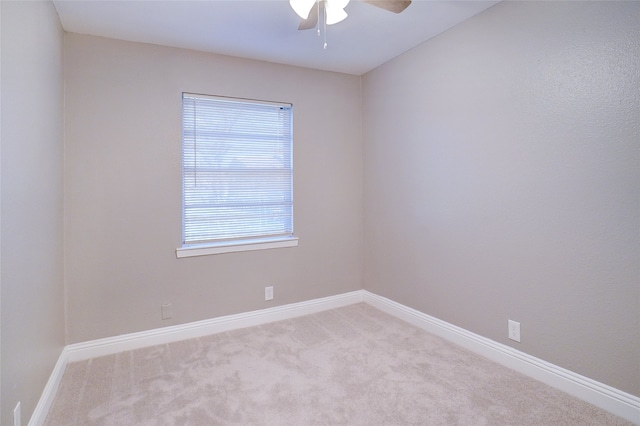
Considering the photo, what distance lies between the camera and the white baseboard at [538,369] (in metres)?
1.83

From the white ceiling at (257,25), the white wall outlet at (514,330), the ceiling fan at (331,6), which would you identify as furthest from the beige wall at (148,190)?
the white wall outlet at (514,330)

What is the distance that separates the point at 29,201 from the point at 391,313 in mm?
2952

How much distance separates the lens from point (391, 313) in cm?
342

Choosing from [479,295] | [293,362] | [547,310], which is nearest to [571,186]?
[547,310]

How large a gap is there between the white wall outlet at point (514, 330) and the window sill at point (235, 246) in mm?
1970

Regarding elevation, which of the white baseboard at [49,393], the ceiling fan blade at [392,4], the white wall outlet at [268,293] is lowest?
the white baseboard at [49,393]

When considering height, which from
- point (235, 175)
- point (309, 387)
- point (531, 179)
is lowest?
point (309, 387)

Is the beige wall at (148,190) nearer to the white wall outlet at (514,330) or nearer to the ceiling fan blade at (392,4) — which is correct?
the ceiling fan blade at (392,4)

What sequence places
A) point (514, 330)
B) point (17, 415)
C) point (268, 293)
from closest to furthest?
1. point (17, 415)
2. point (514, 330)
3. point (268, 293)

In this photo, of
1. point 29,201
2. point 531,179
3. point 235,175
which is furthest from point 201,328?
point 531,179

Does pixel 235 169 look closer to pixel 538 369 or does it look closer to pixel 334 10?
pixel 334 10

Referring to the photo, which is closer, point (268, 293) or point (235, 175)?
point (235, 175)

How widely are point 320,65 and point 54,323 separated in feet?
9.95

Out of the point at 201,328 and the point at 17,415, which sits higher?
the point at 17,415
